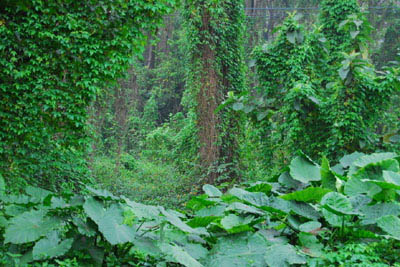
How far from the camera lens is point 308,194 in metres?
2.21

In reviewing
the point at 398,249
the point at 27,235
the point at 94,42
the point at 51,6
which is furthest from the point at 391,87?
the point at 27,235

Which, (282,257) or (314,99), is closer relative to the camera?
(282,257)

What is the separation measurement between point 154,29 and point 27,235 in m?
3.72

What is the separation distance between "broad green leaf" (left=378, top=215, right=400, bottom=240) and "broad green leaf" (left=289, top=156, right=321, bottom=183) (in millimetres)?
731

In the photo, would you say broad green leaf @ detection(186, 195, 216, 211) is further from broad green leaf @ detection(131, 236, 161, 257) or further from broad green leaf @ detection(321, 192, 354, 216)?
broad green leaf @ detection(321, 192, 354, 216)

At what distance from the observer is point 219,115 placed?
7.54m

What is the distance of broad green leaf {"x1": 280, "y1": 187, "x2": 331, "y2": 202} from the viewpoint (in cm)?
219

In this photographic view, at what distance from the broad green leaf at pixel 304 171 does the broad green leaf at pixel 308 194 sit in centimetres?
35

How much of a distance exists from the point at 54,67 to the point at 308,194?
359cm

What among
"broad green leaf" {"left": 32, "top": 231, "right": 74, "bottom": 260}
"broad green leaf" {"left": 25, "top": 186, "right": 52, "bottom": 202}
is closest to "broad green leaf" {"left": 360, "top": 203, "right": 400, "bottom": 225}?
"broad green leaf" {"left": 32, "top": 231, "right": 74, "bottom": 260}

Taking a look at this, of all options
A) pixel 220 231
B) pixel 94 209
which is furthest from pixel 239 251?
pixel 94 209

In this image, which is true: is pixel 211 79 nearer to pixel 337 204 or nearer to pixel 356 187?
pixel 356 187

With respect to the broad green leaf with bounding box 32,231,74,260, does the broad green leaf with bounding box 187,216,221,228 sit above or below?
below

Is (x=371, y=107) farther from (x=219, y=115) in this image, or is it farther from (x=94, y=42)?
(x=94, y=42)
